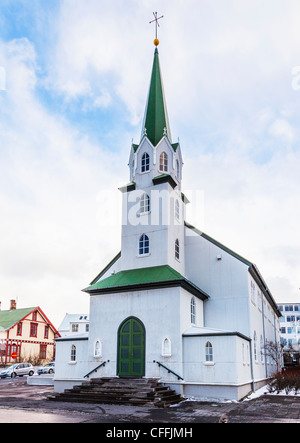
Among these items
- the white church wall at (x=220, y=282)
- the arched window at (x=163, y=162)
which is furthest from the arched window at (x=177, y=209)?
the arched window at (x=163, y=162)

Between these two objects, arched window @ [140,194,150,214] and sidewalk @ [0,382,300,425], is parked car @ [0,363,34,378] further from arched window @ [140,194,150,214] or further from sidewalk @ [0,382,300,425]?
arched window @ [140,194,150,214]

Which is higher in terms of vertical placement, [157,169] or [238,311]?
[157,169]

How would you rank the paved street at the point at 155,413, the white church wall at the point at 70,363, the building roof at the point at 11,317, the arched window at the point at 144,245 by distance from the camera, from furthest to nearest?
the building roof at the point at 11,317
the arched window at the point at 144,245
the white church wall at the point at 70,363
the paved street at the point at 155,413

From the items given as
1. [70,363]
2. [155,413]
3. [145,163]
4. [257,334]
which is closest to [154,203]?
[145,163]

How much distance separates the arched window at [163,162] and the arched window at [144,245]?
4722mm

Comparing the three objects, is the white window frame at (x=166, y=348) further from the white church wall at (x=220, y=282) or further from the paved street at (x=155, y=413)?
the white church wall at (x=220, y=282)

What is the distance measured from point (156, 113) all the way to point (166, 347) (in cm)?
1610

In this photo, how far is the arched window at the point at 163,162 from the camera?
27.2 m

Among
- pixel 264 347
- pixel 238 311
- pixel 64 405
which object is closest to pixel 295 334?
pixel 264 347

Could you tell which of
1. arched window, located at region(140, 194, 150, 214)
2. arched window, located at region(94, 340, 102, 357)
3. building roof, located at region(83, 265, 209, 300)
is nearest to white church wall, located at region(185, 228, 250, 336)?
building roof, located at region(83, 265, 209, 300)
